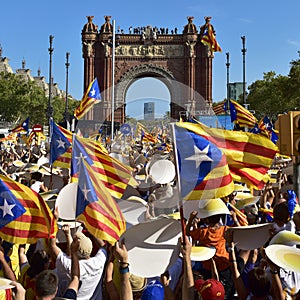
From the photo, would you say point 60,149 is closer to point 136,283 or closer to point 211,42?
point 136,283

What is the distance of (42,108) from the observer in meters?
75.1

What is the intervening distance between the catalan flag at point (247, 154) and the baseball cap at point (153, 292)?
2.59 metres

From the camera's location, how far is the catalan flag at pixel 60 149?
1066 centimetres

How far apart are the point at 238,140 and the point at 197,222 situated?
1.21 m

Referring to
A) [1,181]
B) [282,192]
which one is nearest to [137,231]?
[1,181]

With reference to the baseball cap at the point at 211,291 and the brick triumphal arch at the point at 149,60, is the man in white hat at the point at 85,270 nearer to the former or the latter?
the baseball cap at the point at 211,291

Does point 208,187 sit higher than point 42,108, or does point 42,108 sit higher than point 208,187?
point 42,108

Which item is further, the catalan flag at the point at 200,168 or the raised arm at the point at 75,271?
the catalan flag at the point at 200,168

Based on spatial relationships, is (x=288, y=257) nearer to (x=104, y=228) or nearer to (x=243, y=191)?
(x=104, y=228)

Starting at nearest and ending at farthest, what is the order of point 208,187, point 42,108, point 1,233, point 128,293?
point 128,293, point 1,233, point 208,187, point 42,108

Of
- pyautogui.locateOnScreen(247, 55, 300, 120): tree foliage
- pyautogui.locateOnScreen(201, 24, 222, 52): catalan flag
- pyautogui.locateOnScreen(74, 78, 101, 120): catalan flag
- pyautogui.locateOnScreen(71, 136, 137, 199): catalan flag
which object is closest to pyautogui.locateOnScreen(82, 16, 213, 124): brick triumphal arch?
pyautogui.locateOnScreen(247, 55, 300, 120): tree foliage

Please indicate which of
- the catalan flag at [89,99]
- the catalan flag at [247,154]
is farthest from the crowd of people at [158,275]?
the catalan flag at [89,99]

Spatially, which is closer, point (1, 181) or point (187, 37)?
point (1, 181)

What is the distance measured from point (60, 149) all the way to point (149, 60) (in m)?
55.2
